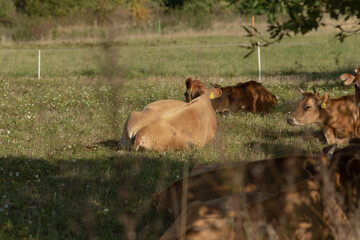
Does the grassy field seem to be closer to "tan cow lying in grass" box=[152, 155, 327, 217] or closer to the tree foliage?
"tan cow lying in grass" box=[152, 155, 327, 217]

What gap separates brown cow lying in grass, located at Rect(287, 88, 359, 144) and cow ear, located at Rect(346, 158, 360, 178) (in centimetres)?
564

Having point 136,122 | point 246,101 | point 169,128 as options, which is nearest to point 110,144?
point 136,122

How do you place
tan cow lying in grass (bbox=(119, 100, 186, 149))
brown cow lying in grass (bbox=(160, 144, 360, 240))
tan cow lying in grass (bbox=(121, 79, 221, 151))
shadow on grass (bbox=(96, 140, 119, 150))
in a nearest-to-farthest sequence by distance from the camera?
1. brown cow lying in grass (bbox=(160, 144, 360, 240))
2. tan cow lying in grass (bbox=(121, 79, 221, 151))
3. tan cow lying in grass (bbox=(119, 100, 186, 149))
4. shadow on grass (bbox=(96, 140, 119, 150))

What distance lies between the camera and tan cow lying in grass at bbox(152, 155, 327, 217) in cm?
530

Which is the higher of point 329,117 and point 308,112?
point 308,112

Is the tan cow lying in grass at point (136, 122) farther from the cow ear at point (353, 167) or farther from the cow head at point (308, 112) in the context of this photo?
the cow ear at point (353, 167)

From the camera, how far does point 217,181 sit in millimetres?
5500

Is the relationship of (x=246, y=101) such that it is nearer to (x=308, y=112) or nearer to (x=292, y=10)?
(x=308, y=112)

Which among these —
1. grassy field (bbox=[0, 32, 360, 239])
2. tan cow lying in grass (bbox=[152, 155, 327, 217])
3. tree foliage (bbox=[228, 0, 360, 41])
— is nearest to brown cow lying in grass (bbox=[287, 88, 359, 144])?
grassy field (bbox=[0, 32, 360, 239])

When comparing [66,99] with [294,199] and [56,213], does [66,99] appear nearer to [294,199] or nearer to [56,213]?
[56,213]

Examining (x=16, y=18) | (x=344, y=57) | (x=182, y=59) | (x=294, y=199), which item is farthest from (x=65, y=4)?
(x=294, y=199)

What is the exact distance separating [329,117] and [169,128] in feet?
10.8

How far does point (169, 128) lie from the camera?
915cm

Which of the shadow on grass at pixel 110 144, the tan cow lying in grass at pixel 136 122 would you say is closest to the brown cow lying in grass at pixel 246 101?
the tan cow lying in grass at pixel 136 122
